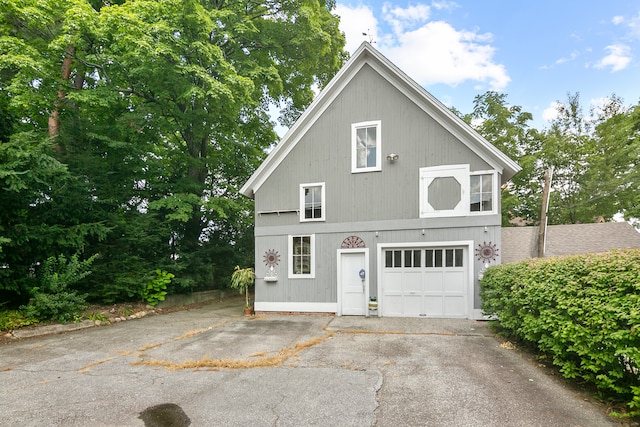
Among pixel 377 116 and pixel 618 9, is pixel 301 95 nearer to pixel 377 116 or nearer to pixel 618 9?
pixel 377 116

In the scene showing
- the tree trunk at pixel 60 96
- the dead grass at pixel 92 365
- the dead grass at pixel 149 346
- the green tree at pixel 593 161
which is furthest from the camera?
the green tree at pixel 593 161

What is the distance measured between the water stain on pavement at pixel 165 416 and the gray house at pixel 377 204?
6.31 m

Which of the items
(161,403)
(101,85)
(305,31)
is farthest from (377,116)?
(101,85)

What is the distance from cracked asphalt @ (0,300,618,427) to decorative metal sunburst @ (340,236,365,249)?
2801 mm

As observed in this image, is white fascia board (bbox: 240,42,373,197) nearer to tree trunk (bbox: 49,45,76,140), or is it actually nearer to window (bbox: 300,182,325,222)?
window (bbox: 300,182,325,222)

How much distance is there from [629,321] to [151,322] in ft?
33.3

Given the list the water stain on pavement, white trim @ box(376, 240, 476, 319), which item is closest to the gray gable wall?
white trim @ box(376, 240, 476, 319)

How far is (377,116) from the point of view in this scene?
9766mm

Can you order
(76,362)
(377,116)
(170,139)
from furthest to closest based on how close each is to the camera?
(170,139) → (377,116) → (76,362)

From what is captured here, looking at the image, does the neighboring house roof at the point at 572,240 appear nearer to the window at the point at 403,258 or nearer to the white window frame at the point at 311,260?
the window at the point at 403,258

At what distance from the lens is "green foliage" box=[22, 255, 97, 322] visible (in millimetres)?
7641

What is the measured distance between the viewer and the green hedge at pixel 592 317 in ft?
11.0

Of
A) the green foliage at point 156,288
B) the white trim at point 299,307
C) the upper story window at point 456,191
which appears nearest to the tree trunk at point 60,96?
the green foliage at point 156,288

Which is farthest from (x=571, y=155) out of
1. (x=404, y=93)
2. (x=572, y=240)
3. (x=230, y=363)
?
(x=230, y=363)
